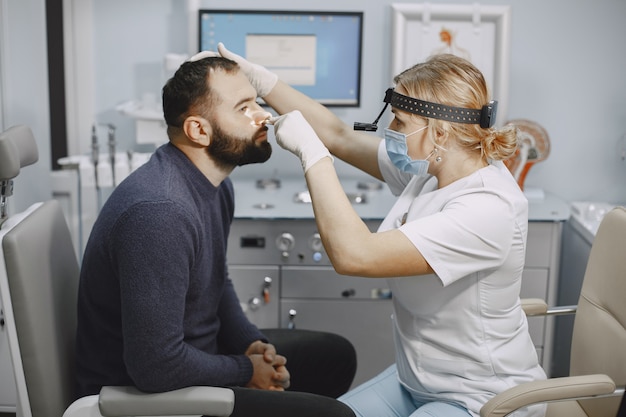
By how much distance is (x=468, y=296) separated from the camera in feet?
5.44

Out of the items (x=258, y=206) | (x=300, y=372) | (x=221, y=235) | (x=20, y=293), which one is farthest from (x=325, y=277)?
(x=20, y=293)

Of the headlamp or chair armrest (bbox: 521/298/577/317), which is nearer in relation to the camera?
the headlamp

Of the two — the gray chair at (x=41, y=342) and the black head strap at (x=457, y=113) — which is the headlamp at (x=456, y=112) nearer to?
the black head strap at (x=457, y=113)

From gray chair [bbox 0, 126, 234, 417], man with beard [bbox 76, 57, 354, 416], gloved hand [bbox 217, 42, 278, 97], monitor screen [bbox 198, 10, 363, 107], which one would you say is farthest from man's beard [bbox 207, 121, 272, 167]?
monitor screen [bbox 198, 10, 363, 107]

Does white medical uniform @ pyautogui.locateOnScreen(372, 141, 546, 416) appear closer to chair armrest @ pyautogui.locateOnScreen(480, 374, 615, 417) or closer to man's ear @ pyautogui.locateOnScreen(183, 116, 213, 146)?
chair armrest @ pyautogui.locateOnScreen(480, 374, 615, 417)

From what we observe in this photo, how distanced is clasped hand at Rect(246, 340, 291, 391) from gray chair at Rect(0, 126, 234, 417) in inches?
9.4

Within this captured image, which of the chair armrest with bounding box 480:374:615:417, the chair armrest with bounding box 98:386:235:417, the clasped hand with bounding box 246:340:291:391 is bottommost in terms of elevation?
the clasped hand with bounding box 246:340:291:391

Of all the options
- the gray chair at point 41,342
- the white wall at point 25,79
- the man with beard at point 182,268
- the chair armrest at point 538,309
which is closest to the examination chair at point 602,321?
the chair armrest at point 538,309

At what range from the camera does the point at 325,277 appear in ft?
8.63

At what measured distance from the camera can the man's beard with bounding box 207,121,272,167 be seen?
1740 millimetres

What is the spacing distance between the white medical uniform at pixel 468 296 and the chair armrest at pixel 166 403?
432 mm

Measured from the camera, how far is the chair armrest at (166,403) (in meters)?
1.52

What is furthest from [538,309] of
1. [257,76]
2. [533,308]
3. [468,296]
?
[257,76]

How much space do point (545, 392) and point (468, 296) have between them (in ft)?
0.80
